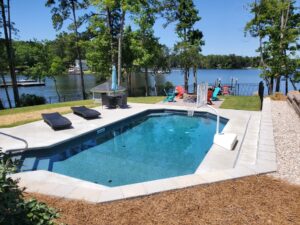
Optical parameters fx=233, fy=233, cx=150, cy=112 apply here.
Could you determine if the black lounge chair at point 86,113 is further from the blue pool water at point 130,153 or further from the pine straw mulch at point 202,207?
the pine straw mulch at point 202,207

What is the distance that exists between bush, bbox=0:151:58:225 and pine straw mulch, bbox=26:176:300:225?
1.41 meters

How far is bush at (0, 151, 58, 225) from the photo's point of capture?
1878 millimetres

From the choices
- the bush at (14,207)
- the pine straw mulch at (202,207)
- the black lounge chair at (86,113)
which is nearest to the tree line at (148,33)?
the black lounge chair at (86,113)

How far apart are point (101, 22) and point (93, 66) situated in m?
3.82

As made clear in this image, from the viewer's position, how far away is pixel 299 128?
8.14 metres

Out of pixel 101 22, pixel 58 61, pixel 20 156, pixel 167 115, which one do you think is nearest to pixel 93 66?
pixel 101 22

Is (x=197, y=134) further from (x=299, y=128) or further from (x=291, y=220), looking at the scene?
(x=291, y=220)

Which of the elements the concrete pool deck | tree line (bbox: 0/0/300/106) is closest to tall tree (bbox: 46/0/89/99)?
tree line (bbox: 0/0/300/106)

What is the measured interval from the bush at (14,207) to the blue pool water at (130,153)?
10.8 feet

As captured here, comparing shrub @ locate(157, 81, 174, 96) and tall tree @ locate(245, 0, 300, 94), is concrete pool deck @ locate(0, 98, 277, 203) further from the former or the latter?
shrub @ locate(157, 81, 174, 96)

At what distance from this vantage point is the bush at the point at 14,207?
188cm

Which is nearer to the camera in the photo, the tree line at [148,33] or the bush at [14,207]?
the bush at [14,207]

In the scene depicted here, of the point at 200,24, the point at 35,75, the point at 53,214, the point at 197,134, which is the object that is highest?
the point at 200,24

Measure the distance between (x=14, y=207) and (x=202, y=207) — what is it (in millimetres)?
2739
